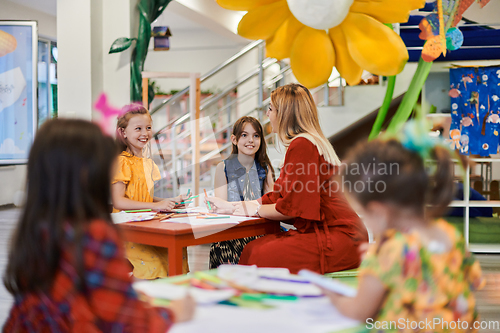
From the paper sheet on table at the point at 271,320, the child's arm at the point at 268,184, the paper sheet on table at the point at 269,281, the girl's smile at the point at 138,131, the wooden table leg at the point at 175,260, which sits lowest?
the wooden table leg at the point at 175,260

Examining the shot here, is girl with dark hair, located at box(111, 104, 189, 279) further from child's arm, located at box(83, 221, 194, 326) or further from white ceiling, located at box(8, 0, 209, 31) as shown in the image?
white ceiling, located at box(8, 0, 209, 31)

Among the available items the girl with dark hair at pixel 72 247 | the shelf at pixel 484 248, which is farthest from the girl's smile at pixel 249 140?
the shelf at pixel 484 248

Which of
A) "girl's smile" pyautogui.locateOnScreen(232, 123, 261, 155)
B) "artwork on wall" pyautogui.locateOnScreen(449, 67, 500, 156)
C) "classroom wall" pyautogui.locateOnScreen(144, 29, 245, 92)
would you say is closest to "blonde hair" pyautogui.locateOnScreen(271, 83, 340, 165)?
"girl's smile" pyautogui.locateOnScreen(232, 123, 261, 155)

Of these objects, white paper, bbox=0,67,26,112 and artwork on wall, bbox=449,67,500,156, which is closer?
artwork on wall, bbox=449,67,500,156

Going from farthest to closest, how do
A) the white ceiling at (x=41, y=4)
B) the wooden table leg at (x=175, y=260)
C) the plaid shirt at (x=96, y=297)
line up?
1. the white ceiling at (x=41, y=4)
2. the wooden table leg at (x=175, y=260)
3. the plaid shirt at (x=96, y=297)

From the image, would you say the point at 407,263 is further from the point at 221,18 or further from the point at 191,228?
the point at 221,18

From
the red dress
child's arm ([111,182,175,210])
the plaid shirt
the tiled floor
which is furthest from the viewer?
child's arm ([111,182,175,210])

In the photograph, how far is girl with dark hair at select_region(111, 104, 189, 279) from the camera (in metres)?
2.01

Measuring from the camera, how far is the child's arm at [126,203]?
2.02 metres

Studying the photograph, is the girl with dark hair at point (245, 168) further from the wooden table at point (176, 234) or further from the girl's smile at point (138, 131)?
the wooden table at point (176, 234)

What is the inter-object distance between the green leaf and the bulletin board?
0.80 metres

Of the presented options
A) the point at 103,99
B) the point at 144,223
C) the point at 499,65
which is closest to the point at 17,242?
the point at 103,99

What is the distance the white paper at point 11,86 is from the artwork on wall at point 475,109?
12.9 ft

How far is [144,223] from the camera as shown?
5.54 feet
